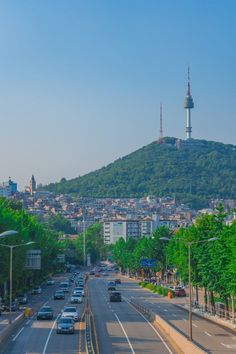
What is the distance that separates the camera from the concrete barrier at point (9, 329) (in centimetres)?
5338

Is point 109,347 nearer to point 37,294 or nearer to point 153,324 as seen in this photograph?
point 153,324

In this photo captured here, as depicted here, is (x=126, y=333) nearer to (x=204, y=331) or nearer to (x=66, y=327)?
(x=66, y=327)

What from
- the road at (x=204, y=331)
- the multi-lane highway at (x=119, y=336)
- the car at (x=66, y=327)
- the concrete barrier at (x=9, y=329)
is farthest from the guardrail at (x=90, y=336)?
the road at (x=204, y=331)

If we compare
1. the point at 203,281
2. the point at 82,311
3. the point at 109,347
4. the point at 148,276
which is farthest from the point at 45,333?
the point at 148,276

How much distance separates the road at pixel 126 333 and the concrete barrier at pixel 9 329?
21.2 feet

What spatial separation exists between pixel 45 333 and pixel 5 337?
160 inches

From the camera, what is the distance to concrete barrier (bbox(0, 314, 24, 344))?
5338 centimetres

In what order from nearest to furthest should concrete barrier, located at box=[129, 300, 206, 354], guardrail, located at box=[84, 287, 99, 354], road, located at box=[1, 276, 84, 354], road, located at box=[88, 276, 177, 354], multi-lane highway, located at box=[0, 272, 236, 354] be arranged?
concrete barrier, located at box=[129, 300, 206, 354], guardrail, located at box=[84, 287, 99, 354], road, located at box=[1, 276, 84, 354], multi-lane highway, located at box=[0, 272, 236, 354], road, located at box=[88, 276, 177, 354]

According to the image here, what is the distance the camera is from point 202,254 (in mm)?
83812

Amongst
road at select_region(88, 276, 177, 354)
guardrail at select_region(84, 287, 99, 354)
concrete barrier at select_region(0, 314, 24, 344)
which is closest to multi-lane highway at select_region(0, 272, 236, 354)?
road at select_region(88, 276, 177, 354)

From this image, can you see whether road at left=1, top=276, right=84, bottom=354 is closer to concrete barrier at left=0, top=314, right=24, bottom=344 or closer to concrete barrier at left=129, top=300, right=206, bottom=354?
concrete barrier at left=0, top=314, right=24, bottom=344

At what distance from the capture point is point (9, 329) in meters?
58.8

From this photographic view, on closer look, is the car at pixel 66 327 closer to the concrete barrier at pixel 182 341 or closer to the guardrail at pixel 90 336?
the guardrail at pixel 90 336

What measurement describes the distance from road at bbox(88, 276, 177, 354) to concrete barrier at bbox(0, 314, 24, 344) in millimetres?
6463
